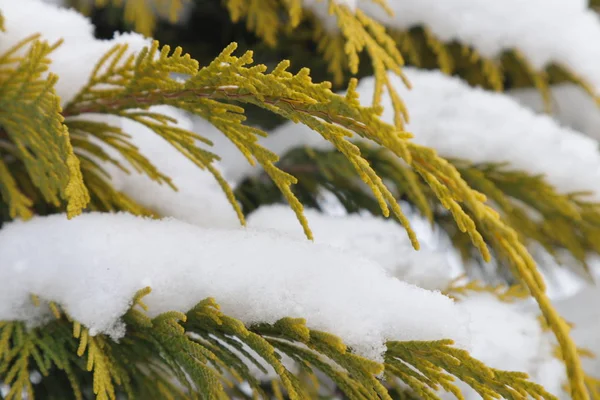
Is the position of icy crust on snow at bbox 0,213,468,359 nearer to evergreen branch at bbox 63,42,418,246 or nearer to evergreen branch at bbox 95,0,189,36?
evergreen branch at bbox 63,42,418,246

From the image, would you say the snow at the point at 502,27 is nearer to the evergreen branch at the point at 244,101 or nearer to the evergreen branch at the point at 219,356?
the evergreen branch at the point at 244,101

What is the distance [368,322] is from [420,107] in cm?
71

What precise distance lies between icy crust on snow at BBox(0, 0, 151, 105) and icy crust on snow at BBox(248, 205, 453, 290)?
35 centimetres

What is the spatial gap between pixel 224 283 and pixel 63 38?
1.68ft

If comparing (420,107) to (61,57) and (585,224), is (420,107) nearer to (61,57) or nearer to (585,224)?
(585,224)

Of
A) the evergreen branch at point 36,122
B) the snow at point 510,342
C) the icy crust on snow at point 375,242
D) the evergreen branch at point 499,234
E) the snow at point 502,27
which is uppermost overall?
the snow at point 502,27

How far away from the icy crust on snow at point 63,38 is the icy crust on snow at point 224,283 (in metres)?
0.26

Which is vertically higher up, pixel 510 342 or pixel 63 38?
pixel 63 38

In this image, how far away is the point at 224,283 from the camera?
2.42 feet

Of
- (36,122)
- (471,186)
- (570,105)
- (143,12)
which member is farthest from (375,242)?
(570,105)

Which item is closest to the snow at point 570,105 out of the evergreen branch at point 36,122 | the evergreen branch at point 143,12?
the evergreen branch at point 143,12

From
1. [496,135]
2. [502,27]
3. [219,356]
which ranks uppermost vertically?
[502,27]

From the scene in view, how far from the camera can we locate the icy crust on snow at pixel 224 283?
28.4 inches

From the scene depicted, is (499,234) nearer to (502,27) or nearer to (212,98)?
(212,98)
